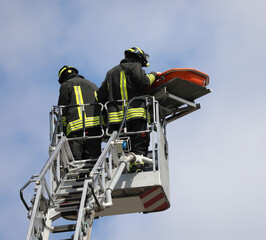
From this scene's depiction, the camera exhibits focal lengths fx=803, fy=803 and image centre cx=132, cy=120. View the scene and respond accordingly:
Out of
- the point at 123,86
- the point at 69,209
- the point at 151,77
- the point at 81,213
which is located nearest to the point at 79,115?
the point at 123,86

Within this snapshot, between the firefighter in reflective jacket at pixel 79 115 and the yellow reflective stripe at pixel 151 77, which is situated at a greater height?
the yellow reflective stripe at pixel 151 77

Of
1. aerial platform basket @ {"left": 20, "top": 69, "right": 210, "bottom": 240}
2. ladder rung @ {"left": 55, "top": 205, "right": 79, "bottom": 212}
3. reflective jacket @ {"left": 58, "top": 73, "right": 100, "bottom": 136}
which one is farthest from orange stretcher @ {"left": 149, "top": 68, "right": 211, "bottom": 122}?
ladder rung @ {"left": 55, "top": 205, "right": 79, "bottom": 212}

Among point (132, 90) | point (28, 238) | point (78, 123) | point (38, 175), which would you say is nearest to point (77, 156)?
point (78, 123)

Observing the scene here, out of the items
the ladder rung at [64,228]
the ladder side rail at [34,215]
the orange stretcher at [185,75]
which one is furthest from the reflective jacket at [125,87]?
the ladder rung at [64,228]

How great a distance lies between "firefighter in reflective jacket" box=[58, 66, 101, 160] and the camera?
16.1 metres

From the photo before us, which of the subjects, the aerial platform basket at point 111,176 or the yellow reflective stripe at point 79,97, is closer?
the aerial platform basket at point 111,176

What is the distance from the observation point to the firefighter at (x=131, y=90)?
15.8 m

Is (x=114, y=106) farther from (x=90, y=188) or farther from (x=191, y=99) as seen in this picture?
(x=90, y=188)

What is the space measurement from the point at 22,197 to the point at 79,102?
14.3 feet

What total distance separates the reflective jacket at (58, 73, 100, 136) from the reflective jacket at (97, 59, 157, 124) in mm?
283

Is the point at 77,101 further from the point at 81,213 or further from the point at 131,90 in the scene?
the point at 81,213

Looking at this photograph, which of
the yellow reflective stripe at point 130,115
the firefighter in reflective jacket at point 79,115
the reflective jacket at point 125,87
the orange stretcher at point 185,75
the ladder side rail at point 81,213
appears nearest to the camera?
the ladder side rail at point 81,213

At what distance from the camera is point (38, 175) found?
13.1m

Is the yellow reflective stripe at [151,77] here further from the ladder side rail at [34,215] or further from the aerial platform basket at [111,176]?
the ladder side rail at [34,215]
